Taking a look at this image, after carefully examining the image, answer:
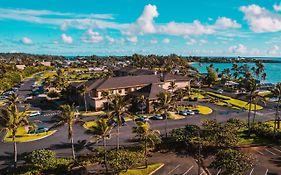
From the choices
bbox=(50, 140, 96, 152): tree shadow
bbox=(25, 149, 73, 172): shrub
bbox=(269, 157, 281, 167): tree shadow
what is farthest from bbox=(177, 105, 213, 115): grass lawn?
bbox=(25, 149, 73, 172): shrub

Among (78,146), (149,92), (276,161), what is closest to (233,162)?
(276,161)

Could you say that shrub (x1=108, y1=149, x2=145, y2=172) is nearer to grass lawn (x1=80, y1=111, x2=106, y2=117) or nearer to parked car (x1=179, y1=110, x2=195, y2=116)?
parked car (x1=179, y1=110, x2=195, y2=116)

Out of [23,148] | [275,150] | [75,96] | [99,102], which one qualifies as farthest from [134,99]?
[275,150]

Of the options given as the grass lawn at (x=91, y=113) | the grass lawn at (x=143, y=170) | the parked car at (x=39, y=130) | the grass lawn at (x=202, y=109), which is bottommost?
the grass lawn at (x=143, y=170)

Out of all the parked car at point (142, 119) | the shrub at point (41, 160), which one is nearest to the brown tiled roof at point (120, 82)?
the parked car at point (142, 119)

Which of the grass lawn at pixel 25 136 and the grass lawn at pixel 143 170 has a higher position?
the grass lawn at pixel 25 136

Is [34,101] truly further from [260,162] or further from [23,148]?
[260,162]

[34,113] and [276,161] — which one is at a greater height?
[34,113]

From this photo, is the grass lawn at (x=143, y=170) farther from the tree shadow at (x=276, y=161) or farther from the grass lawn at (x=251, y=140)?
the grass lawn at (x=251, y=140)

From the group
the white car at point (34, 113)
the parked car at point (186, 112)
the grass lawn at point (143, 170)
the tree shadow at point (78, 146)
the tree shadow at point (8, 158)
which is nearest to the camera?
the grass lawn at point (143, 170)

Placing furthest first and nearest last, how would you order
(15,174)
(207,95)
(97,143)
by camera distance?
1. (207,95)
2. (97,143)
3. (15,174)

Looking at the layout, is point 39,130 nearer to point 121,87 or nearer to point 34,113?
point 34,113
